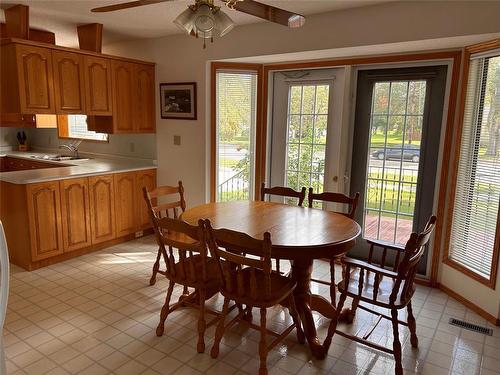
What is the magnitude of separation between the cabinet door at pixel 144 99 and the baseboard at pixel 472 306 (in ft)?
11.7

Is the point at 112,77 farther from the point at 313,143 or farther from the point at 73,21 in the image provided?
the point at 313,143

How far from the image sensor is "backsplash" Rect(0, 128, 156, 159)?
15.5 feet

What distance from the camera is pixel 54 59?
3.64m

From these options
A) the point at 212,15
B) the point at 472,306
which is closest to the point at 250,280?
the point at 212,15

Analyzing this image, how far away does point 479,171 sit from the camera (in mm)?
2932

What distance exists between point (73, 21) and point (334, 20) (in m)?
2.59

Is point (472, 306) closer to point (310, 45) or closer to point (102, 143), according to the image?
point (310, 45)

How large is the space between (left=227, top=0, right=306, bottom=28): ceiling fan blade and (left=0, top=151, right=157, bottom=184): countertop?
258 centimetres

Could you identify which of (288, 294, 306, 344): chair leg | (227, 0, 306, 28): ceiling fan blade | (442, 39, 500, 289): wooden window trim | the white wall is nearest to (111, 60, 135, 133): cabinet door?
the white wall

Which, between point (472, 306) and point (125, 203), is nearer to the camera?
point (472, 306)

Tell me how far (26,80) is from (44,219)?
1300mm

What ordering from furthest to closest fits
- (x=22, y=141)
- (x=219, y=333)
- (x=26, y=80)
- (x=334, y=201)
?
1. (x=22, y=141)
2. (x=26, y=80)
3. (x=334, y=201)
4. (x=219, y=333)

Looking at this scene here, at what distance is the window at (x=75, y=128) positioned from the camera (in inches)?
208

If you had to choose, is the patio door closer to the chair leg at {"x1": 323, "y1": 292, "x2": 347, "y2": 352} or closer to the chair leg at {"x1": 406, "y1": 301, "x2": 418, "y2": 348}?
the chair leg at {"x1": 406, "y1": 301, "x2": 418, "y2": 348}
